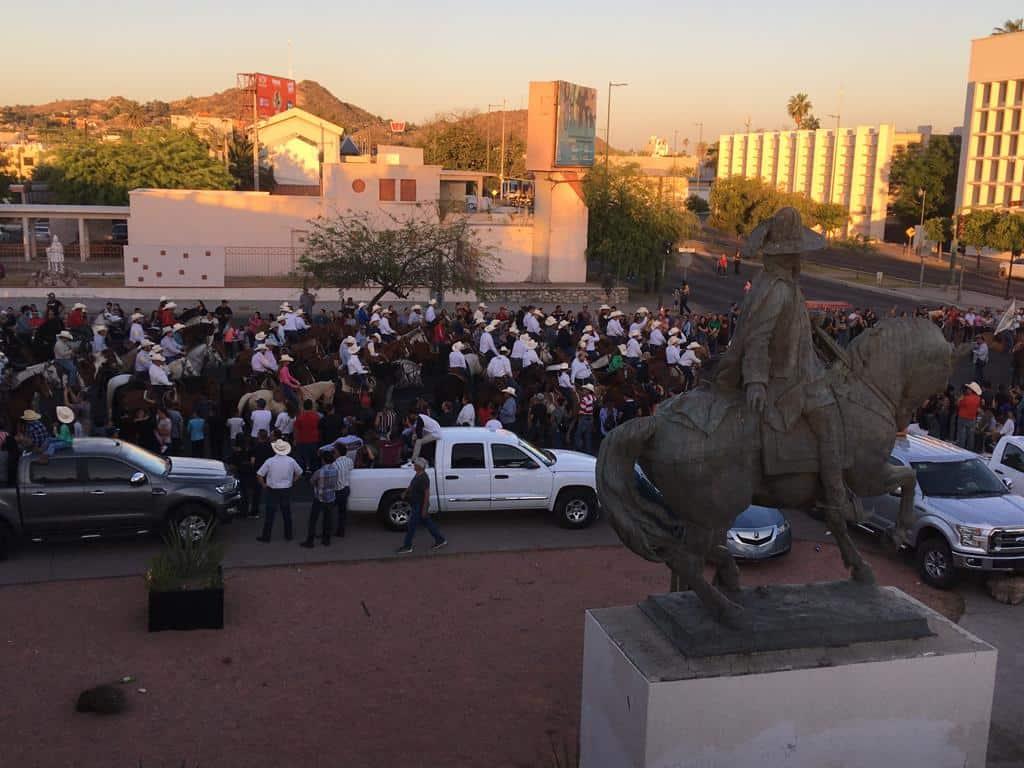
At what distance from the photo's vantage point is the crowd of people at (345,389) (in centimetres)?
1458

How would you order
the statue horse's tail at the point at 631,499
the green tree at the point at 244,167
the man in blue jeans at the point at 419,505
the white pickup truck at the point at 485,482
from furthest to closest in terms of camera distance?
1. the green tree at the point at 244,167
2. the white pickup truck at the point at 485,482
3. the man in blue jeans at the point at 419,505
4. the statue horse's tail at the point at 631,499

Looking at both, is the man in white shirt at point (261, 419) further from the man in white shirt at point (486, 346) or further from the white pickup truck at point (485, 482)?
the man in white shirt at point (486, 346)

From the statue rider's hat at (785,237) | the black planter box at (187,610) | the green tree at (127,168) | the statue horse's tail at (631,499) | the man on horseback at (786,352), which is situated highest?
the green tree at (127,168)

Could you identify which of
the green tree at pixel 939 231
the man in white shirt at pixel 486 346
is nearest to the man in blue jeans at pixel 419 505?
the man in white shirt at pixel 486 346

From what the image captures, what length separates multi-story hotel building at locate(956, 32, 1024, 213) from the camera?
2751 inches

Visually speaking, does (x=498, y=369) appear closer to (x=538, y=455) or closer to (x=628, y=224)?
(x=538, y=455)

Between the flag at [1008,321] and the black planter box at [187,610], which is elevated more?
the flag at [1008,321]

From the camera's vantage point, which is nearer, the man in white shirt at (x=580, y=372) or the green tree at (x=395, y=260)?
the man in white shirt at (x=580, y=372)

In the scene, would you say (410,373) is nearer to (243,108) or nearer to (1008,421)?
(1008,421)

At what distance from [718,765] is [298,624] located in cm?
536

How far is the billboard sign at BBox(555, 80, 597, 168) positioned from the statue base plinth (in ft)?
125

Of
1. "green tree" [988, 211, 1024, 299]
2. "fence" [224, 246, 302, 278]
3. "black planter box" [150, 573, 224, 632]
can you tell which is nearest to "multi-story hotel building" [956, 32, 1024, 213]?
"green tree" [988, 211, 1024, 299]

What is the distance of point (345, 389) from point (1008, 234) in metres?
46.7

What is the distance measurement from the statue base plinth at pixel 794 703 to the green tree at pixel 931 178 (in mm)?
80764
